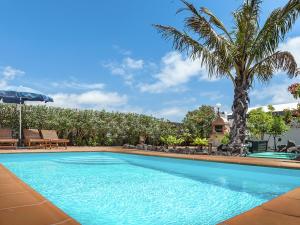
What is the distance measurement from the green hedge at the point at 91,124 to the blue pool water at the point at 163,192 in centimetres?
808

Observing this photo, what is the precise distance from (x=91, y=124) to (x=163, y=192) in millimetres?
11687

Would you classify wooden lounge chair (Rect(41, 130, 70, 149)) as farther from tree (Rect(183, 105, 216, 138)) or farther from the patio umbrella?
tree (Rect(183, 105, 216, 138))

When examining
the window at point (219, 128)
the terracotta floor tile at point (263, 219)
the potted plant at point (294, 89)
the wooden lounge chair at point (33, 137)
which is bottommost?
the terracotta floor tile at point (263, 219)

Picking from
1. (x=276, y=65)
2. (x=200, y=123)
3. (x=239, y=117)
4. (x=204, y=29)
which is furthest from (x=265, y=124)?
(x=204, y=29)

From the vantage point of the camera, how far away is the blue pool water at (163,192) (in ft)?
13.5

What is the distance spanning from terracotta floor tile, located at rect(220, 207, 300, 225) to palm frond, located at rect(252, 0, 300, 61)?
9388mm

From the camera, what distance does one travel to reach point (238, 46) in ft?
38.0

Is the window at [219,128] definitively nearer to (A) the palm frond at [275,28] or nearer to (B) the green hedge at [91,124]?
(B) the green hedge at [91,124]

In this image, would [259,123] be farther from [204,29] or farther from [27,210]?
[27,210]

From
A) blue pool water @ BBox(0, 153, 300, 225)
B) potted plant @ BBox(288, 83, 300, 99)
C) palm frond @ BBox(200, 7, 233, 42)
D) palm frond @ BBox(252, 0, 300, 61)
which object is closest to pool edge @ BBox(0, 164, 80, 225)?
blue pool water @ BBox(0, 153, 300, 225)

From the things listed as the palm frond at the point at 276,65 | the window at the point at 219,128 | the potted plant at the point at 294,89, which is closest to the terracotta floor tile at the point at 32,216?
the palm frond at the point at 276,65

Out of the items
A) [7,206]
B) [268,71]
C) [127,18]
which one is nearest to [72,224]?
[7,206]

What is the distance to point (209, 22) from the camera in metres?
11.8

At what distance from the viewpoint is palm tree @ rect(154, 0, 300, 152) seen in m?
11.2
